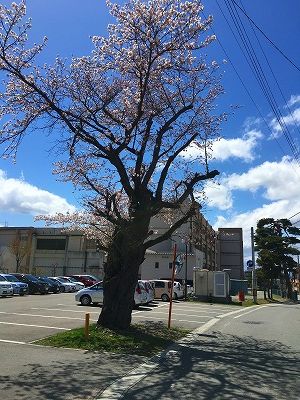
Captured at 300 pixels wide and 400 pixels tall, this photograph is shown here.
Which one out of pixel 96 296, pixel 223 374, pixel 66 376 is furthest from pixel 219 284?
pixel 66 376

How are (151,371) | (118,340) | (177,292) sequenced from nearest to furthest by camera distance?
(151,371)
(118,340)
(177,292)

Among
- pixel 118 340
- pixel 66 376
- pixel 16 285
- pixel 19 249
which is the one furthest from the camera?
pixel 19 249

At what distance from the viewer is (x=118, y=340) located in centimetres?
1225

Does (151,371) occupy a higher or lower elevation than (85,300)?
lower

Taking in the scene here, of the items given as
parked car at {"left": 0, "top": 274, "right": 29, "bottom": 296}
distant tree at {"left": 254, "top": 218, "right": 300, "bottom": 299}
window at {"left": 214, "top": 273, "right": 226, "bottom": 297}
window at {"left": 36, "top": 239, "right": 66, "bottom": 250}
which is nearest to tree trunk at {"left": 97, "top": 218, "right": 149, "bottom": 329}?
parked car at {"left": 0, "top": 274, "right": 29, "bottom": 296}

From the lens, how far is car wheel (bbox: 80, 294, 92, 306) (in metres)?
25.9

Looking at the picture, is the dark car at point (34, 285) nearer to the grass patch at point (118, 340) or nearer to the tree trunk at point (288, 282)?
the grass patch at point (118, 340)

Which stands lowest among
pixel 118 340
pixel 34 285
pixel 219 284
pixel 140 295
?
pixel 118 340

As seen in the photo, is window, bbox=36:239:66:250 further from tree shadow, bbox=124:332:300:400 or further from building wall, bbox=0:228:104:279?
tree shadow, bbox=124:332:300:400

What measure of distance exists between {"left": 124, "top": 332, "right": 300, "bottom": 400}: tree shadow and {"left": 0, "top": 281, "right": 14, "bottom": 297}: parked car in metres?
20.0

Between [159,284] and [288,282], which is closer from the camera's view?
[159,284]

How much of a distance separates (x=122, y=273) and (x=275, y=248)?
4042cm

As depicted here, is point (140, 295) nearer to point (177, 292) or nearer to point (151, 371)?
point (177, 292)

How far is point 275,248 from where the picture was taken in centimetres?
5159
